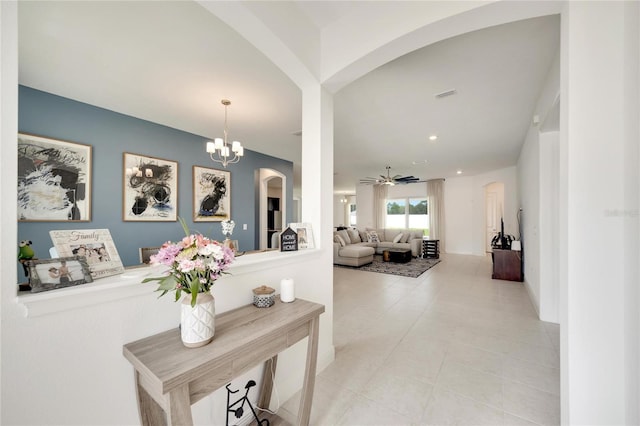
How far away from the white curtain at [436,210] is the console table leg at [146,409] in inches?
363

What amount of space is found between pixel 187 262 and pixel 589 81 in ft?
6.89

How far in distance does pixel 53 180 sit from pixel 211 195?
196 cm

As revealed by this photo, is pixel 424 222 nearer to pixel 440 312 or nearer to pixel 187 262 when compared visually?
pixel 440 312

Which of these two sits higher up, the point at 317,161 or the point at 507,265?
the point at 317,161

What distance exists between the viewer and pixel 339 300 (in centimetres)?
390

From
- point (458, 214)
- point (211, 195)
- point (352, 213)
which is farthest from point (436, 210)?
A: point (211, 195)

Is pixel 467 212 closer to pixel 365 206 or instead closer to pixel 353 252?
pixel 365 206

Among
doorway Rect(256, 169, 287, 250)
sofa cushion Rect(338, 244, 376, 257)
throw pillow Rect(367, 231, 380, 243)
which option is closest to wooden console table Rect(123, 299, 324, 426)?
doorway Rect(256, 169, 287, 250)

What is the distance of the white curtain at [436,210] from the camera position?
29.3 ft

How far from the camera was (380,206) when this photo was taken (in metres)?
10.1

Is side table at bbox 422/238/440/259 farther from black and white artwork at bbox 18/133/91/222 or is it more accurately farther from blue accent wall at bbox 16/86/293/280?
black and white artwork at bbox 18/133/91/222

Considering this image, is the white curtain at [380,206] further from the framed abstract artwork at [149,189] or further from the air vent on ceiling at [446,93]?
the framed abstract artwork at [149,189]

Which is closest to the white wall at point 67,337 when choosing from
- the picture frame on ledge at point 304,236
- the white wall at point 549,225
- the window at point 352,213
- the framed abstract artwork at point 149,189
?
the picture frame on ledge at point 304,236

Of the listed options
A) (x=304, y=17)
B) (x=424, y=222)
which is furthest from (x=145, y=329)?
(x=424, y=222)
